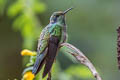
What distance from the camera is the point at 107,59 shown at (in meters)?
5.66

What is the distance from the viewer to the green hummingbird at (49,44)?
5.40ft

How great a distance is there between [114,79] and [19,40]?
1877 millimetres

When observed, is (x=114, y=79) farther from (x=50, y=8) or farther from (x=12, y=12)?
(x=12, y=12)

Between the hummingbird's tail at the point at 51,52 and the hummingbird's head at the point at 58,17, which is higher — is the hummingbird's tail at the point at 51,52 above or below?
below

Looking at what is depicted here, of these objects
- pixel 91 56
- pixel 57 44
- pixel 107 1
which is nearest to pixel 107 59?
pixel 91 56

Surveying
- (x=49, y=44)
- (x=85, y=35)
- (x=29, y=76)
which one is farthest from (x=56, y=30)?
(x=85, y=35)

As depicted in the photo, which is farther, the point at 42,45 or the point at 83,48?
the point at 83,48

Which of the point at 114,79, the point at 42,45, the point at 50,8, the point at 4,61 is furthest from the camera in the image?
the point at 4,61

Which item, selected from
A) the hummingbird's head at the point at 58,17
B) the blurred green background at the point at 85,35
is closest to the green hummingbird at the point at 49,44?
the hummingbird's head at the point at 58,17

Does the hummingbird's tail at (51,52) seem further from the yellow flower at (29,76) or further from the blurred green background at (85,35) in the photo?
the blurred green background at (85,35)

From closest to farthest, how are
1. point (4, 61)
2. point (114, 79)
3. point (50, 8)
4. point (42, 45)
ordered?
point (42, 45) → point (114, 79) → point (50, 8) → point (4, 61)

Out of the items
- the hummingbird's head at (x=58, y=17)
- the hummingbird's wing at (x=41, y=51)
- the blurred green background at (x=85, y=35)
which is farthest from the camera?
the blurred green background at (x=85, y=35)

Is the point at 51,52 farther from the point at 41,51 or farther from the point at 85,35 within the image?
the point at 85,35

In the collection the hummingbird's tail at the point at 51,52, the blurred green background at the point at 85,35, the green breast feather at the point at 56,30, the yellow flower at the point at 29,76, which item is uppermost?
the green breast feather at the point at 56,30
